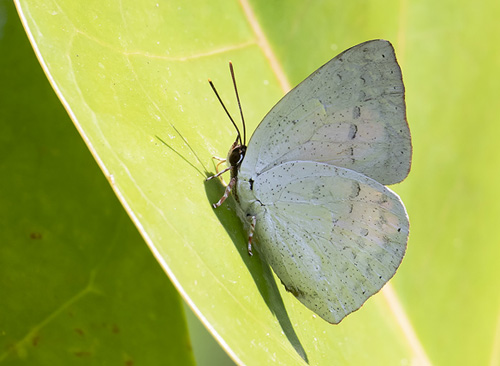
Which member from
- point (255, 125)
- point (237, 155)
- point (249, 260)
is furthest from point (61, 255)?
point (255, 125)

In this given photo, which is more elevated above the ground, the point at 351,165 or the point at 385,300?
the point at 351,165

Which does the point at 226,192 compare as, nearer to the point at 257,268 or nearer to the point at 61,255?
the point at 257,268

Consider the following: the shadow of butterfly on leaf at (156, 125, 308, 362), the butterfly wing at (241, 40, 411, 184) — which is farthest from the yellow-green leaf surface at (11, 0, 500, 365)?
the butterfly wing at (241, 40, 411, 184)

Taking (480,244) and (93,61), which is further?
(480,244)

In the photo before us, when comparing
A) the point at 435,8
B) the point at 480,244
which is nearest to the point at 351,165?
the point at 480,244

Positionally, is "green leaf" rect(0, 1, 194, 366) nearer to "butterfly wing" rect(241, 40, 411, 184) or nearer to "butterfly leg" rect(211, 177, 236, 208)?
"butterfly leg" rect(211, 177, 236, 208)


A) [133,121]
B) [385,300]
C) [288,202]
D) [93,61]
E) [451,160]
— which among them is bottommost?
[385,300]

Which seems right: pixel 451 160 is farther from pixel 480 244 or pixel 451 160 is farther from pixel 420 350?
pixel 420 350
